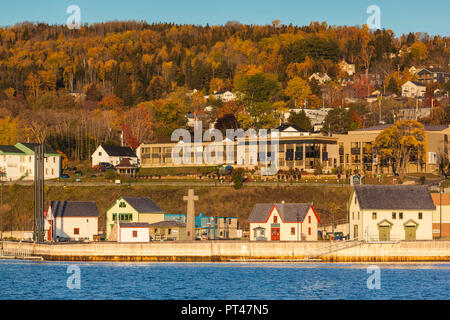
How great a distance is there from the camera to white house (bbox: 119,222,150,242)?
80.5 metres

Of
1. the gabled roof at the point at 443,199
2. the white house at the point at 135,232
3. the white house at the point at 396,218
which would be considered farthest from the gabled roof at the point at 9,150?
the gabled roof at the point at 443,199

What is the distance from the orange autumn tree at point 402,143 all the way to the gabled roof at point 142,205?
36.2 metres

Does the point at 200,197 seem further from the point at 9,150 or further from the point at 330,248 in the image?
the point at 9,150

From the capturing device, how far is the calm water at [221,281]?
57312mm

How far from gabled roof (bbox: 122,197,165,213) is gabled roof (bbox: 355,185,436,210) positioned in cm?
2578

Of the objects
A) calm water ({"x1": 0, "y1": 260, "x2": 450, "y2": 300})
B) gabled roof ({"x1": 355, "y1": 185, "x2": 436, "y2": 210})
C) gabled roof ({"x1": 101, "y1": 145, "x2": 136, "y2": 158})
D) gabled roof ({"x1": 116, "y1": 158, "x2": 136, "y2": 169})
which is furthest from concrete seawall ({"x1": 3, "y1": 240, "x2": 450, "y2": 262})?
gabled roof ({"x1": 101, "y1": 145, "x2": 136, "y2": 158})

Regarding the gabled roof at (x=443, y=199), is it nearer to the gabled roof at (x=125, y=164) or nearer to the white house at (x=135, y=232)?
the white house at (x=135, y=232)

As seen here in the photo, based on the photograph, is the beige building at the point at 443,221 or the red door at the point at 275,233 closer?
the red door at the point at 275,233

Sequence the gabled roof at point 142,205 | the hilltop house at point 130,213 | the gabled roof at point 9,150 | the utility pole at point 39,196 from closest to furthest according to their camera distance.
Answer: the utility pole at point 39,196 → the hilltop house at point 130,213 → the gabled roof at point 142,205 → the gabled roof at point 9,150

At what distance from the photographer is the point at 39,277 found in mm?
67062

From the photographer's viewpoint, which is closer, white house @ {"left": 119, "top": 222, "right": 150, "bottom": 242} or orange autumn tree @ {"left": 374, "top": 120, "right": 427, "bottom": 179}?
A: white house @ {"left": 119, "top": 222, "right": 150, "bottom": 242}

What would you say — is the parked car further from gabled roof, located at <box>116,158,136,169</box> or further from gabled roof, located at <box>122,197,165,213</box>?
gabled roof, located at <box>116,158,136,169</box>
